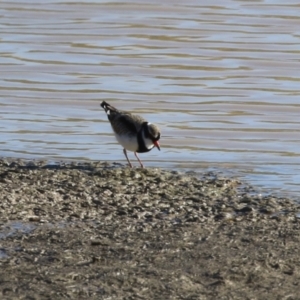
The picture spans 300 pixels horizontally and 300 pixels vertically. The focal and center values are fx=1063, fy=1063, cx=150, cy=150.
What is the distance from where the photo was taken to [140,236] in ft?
25.4

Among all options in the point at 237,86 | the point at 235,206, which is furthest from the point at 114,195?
the point at 237,86

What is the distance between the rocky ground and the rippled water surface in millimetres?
1096

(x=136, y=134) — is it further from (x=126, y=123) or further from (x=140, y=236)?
(x=140, y=236)

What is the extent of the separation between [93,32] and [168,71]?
2958mm

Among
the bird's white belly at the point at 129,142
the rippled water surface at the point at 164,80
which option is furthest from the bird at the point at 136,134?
the rippled water surface at the point at 164,80

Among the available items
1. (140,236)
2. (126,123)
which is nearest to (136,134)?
(126,123)

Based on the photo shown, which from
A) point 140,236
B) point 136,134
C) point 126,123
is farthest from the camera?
point 126,123

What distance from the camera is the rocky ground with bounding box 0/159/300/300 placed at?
6.57m

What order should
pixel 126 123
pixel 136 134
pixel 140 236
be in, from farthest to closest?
pixel 126 123 < pixel 136 134 < pixel 140 236

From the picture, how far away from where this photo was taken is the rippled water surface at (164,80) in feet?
38.3

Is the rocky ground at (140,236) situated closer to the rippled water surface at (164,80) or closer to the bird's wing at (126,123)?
the bird's wing at (126,123)

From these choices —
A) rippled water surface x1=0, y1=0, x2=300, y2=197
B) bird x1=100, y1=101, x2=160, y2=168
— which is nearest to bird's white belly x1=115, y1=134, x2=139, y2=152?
bird x1=100, y1=101, x2=160, y2=168

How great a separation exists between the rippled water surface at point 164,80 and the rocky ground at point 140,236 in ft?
3.60

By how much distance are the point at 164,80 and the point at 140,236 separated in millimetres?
7578
